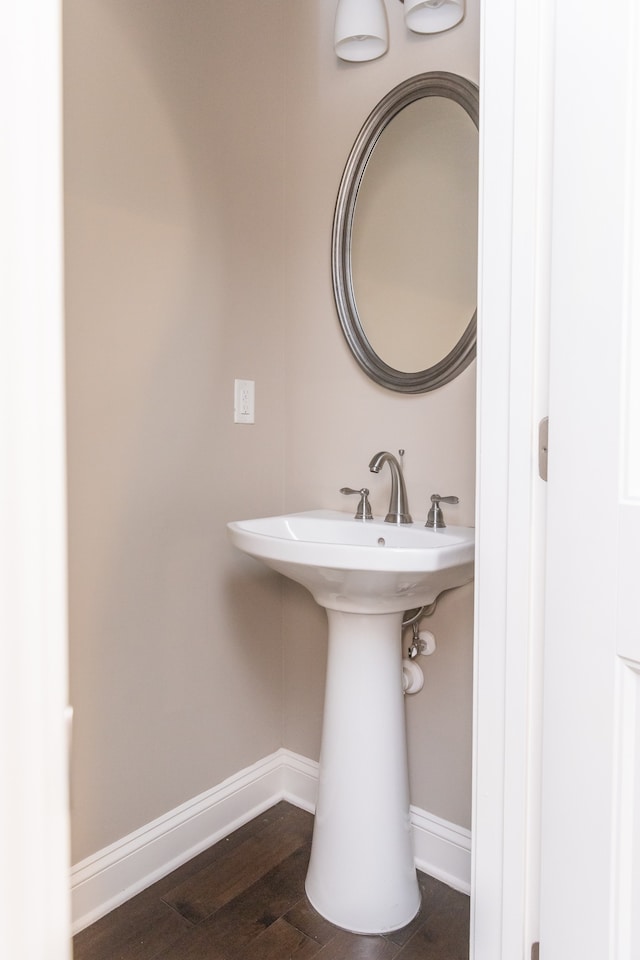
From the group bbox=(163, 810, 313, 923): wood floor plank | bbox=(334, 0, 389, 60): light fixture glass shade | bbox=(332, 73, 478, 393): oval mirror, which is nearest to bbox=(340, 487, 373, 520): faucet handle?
bbox=(332, 73, 478, 393): oval mirror

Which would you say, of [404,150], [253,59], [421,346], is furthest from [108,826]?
[253,59]

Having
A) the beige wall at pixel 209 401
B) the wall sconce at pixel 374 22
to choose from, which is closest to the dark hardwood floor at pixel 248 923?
the beige wall at pixel 209 401

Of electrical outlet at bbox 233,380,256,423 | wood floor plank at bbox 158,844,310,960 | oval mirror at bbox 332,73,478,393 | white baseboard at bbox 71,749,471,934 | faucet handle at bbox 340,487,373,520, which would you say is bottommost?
wood floor plank at bbox 158,844,310,960

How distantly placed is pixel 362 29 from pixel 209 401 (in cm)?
99

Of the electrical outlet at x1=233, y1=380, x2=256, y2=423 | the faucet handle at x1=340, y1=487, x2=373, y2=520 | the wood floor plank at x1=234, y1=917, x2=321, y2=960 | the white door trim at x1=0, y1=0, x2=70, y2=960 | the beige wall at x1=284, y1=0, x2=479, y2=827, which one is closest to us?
the white door trim at x1=0, y1=0, x2=70, y2=960

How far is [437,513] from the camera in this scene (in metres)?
1.62

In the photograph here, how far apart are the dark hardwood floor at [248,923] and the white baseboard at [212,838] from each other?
0.11 feet

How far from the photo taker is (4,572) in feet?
1.11

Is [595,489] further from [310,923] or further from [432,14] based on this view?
[432,14]

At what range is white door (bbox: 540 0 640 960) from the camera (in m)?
0.75

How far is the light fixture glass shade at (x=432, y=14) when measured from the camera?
1572 mm

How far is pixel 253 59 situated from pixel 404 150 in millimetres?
520

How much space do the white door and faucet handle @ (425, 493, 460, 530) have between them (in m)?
0.76

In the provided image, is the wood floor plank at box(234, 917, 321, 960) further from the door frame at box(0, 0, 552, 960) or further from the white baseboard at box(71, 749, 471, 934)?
the door frame at box(0, 0, 552, 960)
